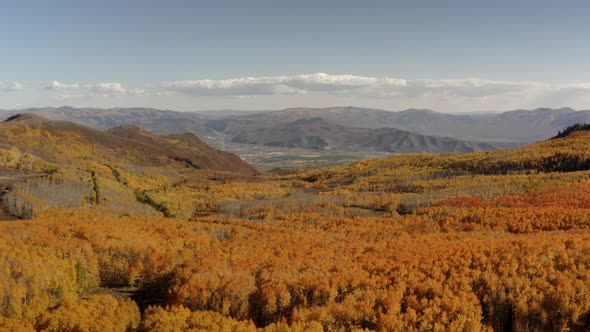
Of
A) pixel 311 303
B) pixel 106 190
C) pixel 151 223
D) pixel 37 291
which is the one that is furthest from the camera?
pixel 106 190

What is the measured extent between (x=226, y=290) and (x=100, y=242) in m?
17.0

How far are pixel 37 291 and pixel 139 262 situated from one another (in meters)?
7.80

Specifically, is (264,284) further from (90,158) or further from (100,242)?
(90,158)

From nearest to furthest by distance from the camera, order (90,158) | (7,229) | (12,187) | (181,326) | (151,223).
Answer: (181,326), (7,229), (151,223), (12,187), (90,158)

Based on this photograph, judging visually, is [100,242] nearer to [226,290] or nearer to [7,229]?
[7,229]

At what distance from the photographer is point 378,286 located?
79.8 feet

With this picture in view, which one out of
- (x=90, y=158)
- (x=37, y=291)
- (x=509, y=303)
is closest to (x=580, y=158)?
(x=509, y=303)

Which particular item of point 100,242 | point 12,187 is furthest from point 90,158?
point 100,242

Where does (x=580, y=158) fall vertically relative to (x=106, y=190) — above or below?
above

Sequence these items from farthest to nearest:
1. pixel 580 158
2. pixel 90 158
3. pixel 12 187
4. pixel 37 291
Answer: pixel 90 158, pixel 580 158, pixel 12 187, pixel 37 291

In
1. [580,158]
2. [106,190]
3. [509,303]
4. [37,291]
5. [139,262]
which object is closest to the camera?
[509,303]

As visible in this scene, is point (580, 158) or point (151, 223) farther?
point (580, 158)

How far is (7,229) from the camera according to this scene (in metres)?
38.5

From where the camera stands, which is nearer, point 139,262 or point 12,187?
point 139,262
